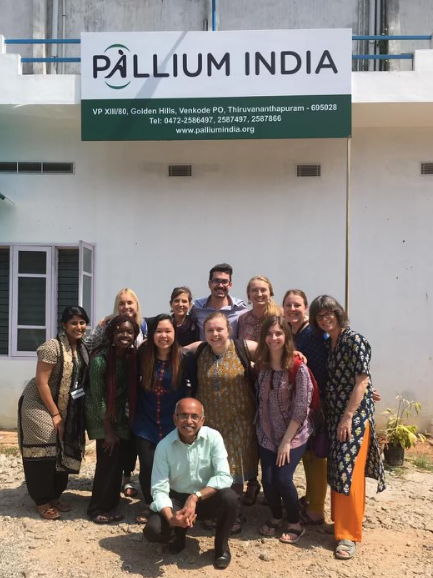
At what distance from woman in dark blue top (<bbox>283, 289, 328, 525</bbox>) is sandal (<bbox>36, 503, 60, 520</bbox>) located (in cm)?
165

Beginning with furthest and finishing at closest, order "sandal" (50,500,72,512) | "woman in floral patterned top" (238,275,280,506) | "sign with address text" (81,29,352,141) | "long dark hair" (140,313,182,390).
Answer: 1. "sign with address text" (81,29,352,141)
2. "woman in floral patterned top" (238,275,280,506)
3. "sandal" (50,500,72,512)
4. "long dark hair" (140,313,182,390)

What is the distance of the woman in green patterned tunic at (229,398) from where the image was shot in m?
3.34

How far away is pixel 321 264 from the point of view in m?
6.03

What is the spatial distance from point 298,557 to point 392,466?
6.80 ft

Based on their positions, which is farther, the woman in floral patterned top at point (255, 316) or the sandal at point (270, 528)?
the woman in floral patterned top at point (255, 316)

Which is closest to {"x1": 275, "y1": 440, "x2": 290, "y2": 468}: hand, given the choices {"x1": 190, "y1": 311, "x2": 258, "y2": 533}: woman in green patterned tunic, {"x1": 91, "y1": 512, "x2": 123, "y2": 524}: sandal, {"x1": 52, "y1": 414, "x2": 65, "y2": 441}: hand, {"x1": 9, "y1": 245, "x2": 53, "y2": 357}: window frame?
{"x1": 190, "y1": 311, "x2": 258, "y2": 533}: woman in green patterned tunic

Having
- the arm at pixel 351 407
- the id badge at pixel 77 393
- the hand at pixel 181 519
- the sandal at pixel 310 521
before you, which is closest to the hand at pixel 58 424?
the id badge at pixel 77 393

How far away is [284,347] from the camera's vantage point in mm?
3215

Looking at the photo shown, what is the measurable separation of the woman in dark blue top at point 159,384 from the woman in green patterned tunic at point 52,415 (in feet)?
1.58

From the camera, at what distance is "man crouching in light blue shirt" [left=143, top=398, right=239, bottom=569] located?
9.91 feet

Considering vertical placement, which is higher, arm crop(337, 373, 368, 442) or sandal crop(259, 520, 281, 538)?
arm crop(337, 373, 368, 442)

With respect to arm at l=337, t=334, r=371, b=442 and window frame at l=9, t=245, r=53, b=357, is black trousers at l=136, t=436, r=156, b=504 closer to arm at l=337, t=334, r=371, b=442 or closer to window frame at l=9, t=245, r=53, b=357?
arm at l=337, t=334, r=371, b=442

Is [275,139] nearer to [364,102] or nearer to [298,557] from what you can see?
[364,102]

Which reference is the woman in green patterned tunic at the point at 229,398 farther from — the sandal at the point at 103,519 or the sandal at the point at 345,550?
the sandal at the point at 103,519
